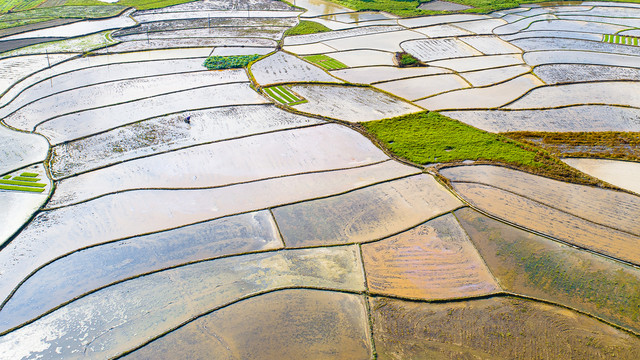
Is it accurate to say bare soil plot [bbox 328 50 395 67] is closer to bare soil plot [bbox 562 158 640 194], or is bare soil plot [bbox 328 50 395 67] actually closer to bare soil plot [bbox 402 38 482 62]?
bare soil plot [bbox 402 38 482 62]

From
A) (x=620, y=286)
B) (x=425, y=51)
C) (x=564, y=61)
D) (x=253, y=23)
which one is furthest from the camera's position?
(x=253, y=23)

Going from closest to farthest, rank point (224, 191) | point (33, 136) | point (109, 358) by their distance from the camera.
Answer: point (109, 358) → point (224, 191) → point (33, 136)

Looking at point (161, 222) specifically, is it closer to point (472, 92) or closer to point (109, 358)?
point (109, 358)

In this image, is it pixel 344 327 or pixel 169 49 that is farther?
pixel 169 49

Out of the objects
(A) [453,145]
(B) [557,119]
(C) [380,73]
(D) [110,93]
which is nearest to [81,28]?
(D) [110,93]

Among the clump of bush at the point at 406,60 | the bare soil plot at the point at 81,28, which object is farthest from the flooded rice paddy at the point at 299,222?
the bare soil plot at the point at 81,28

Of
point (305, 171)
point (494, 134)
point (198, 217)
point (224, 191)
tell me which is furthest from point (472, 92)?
point (198, 217)

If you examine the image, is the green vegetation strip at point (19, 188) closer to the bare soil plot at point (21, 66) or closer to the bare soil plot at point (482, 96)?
the bare soil plot at point (21, 66)
